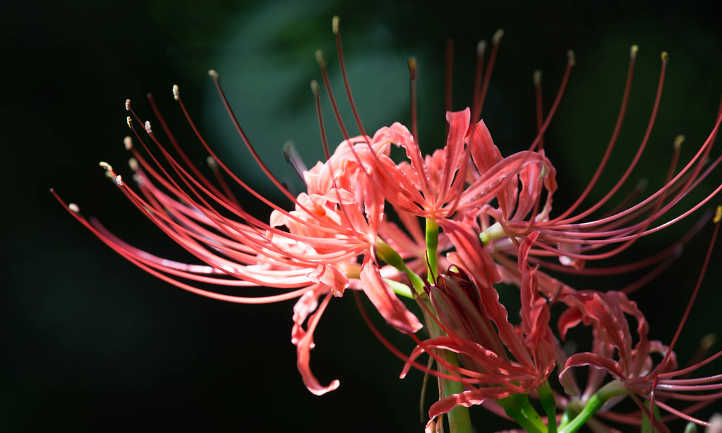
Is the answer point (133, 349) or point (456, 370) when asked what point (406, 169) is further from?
point (133, 349)

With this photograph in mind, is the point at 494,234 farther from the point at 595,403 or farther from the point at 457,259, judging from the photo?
the point at 595,403

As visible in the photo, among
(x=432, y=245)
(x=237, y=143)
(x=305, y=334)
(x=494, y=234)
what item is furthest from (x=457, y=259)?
(x=237, y=143)

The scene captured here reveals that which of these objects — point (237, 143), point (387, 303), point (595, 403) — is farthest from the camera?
point (237, 143)

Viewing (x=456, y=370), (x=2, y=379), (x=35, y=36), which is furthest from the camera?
(x=35, y=36)

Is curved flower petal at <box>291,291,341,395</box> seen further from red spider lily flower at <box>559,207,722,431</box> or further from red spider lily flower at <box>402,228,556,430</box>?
red spider lily flower at <box>559,207,722,431</box>

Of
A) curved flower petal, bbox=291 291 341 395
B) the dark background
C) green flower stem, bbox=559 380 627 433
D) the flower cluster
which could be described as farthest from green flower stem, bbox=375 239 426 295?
the dark background

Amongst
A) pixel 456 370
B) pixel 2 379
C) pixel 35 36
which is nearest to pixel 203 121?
pixel 35 36
